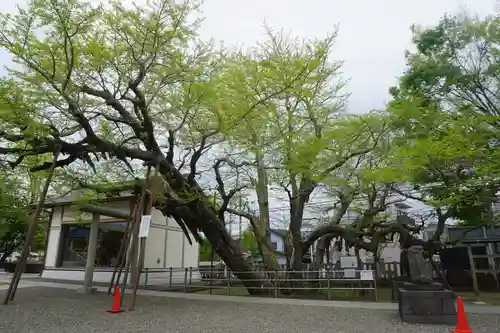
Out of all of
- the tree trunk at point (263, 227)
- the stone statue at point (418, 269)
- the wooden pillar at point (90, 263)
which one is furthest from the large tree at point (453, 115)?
the wooden pillar at point (90, 263)

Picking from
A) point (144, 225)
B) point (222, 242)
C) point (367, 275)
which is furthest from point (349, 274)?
point (144, 225)

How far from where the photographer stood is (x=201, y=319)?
272 inches

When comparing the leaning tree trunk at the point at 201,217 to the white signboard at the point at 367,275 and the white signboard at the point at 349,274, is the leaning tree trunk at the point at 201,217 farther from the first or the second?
the white signboard at the point at 367,275

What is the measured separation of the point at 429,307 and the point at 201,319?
15.2 ft

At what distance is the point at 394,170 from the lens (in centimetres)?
912

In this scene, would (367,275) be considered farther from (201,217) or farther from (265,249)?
(201,217)

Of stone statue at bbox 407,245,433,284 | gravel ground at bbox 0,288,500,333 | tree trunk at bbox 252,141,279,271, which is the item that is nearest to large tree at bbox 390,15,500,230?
stone statue at bbox 407,245,433,284

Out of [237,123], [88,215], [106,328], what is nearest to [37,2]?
[237,123]

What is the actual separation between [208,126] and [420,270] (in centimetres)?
641

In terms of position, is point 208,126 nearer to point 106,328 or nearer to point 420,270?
point 106,328

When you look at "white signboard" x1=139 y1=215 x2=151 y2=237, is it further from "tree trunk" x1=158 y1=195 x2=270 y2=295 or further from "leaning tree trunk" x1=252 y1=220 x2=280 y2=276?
"leaning tree trunk" x1=252 y1=220 x2=280 y2=276

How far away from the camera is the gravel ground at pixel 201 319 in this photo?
5922 millimetres

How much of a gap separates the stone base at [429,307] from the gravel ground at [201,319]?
1.00ft

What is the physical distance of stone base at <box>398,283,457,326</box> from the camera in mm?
6375
